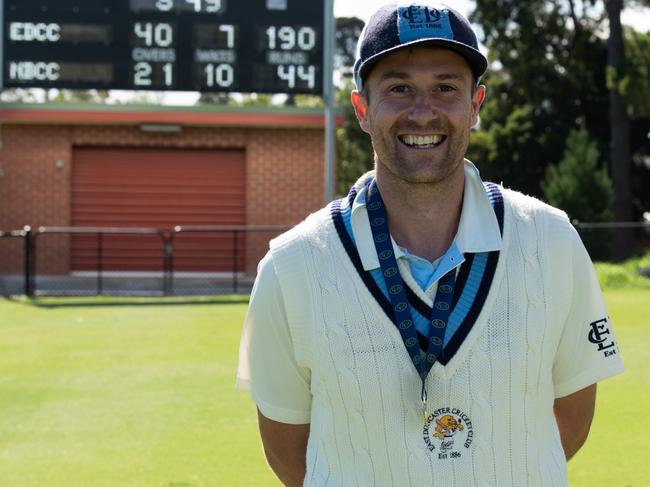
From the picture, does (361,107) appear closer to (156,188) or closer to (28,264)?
(28,264)

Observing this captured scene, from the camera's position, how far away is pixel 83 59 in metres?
18.8

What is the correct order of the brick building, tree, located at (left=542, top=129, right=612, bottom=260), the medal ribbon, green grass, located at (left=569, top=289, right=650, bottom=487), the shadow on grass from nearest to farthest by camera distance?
1. the medal ribbon
2. green grass, located at (left=569, top=289, right=650, bottom=487)
3. the shadow on grass
4. the brick building
5. tree, located at (left=542, top=129, right=612, bottom=260)

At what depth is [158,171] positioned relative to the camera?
25.2m

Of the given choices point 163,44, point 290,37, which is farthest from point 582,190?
point 163,44

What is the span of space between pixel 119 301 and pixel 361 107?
1515 cm

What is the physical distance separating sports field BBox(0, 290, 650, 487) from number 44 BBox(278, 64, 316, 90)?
22.1ft

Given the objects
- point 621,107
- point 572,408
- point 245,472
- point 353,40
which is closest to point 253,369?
point 572,408

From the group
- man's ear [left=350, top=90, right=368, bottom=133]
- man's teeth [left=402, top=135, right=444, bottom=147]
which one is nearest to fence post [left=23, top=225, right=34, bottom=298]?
man's ear [left=350, top=90, right=368, bottom=133]

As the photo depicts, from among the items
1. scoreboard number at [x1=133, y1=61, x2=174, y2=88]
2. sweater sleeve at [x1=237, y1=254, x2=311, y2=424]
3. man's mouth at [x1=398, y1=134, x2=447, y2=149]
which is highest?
scoreboard number at [x1=133, y1=61, x2=174, y2=88]

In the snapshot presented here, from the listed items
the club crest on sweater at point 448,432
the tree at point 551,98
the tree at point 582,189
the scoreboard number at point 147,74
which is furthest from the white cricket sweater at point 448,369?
the tree at point 551,98

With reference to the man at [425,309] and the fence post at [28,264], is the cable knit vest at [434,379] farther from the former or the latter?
the fence post at [28,264]

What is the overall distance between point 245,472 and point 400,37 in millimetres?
3978

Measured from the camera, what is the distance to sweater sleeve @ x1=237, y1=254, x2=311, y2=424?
241 centimetres

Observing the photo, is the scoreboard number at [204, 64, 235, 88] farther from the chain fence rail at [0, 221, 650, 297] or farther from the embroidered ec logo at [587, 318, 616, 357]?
the embroidered ec logo at [587, 318, 616, 357]
